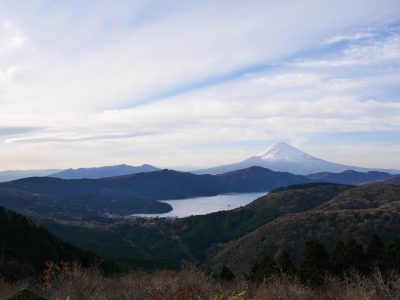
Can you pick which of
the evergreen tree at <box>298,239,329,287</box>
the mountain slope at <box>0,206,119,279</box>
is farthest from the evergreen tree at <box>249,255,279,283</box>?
the mountain slope at <box>0,206,119,279</box>

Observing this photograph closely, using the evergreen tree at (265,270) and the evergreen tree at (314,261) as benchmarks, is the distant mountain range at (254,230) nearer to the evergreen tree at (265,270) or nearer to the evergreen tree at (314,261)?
the evergreen tree at (265,270)

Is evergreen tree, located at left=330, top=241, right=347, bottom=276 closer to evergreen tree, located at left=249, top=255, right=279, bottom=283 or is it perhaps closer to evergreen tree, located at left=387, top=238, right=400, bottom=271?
evergreen tree, located at left=387, top=238, right=400, bottom=271

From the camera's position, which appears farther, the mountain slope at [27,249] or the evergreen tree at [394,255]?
the mountain slope at [27,249]

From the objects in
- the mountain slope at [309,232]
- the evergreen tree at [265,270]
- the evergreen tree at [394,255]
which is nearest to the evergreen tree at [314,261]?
the evergreen tree at [265,270]

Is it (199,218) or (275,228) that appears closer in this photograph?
(275,228)

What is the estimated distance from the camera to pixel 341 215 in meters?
83.5

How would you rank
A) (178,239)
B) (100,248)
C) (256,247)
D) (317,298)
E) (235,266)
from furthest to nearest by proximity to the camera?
1. (178,239)
2. (100,248)
3. (256,247)
4. (235,266)
5. (317,298)

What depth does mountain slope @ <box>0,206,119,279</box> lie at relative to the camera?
35478mm

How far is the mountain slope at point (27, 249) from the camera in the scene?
116 ft

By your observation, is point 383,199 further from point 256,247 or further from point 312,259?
point 312,259

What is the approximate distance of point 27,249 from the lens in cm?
4450

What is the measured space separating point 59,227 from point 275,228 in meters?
77.9

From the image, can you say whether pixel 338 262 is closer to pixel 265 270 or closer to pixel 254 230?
pixel 265 270

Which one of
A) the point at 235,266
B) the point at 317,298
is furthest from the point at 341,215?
the point at 317,298
